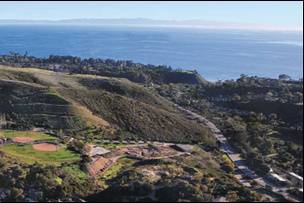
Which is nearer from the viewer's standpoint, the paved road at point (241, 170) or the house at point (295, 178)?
the house at point (295, 178)

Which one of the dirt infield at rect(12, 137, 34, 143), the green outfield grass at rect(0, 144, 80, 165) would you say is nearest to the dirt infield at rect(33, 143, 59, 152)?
the green outfield grass at rect(0, 144, 80, 165)

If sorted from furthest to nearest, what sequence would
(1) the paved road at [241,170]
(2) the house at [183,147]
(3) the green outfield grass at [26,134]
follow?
(3) the green outfield grass at [26,134] < (2) the house at [183,147] < (1) the paved road at [241,170]

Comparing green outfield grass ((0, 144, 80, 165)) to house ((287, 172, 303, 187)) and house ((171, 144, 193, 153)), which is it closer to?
house ((171, 144, 193, 153))

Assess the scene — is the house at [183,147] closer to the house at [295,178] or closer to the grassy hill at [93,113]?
the grassy hill at [93,113]

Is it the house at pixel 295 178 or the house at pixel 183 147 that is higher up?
the house at pixel 295 178

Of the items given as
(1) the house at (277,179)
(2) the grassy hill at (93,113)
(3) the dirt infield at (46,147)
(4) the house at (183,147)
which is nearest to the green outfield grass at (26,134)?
(2) the grassy hill at (93,113)

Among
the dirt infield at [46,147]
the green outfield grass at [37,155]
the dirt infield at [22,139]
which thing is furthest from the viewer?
the dirt infield at [22,139]

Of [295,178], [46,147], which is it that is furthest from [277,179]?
[46,147]

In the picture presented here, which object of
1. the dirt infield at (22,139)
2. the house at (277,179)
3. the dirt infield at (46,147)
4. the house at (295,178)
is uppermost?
the house at (295,178)
